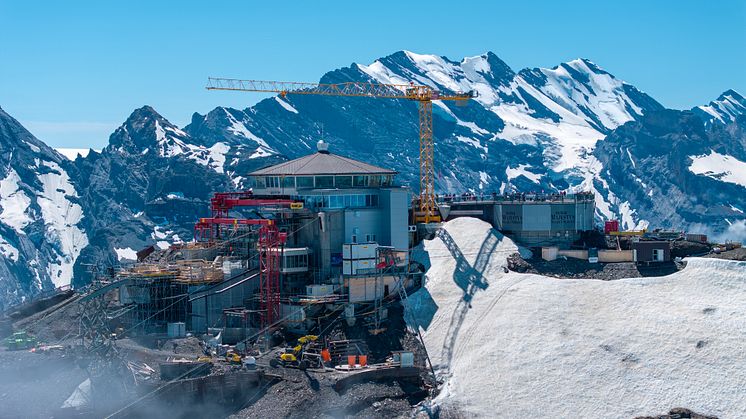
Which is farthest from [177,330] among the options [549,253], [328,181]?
[549,253]

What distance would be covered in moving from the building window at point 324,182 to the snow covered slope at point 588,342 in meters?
19.0

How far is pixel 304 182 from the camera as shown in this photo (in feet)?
412

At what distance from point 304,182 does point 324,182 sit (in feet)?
8.20

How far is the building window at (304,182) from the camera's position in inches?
4926

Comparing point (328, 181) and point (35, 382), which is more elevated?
point (328, 181)

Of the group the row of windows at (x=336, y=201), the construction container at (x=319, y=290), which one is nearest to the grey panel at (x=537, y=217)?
the row of windows at (x=336, y=201)

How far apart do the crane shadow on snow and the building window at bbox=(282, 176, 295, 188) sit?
63.4 feet

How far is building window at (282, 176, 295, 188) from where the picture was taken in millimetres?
125938

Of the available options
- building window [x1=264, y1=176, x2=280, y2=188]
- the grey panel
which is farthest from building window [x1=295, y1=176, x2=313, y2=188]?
the grey panel

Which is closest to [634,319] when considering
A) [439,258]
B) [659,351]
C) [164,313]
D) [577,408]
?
[659,351]

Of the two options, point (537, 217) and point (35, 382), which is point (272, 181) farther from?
point (35, 382)

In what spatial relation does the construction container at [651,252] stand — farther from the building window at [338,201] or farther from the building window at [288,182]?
the building window at [288,182]

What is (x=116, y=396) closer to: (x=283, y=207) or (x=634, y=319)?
(x=283, y=207)

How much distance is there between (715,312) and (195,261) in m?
60.6
